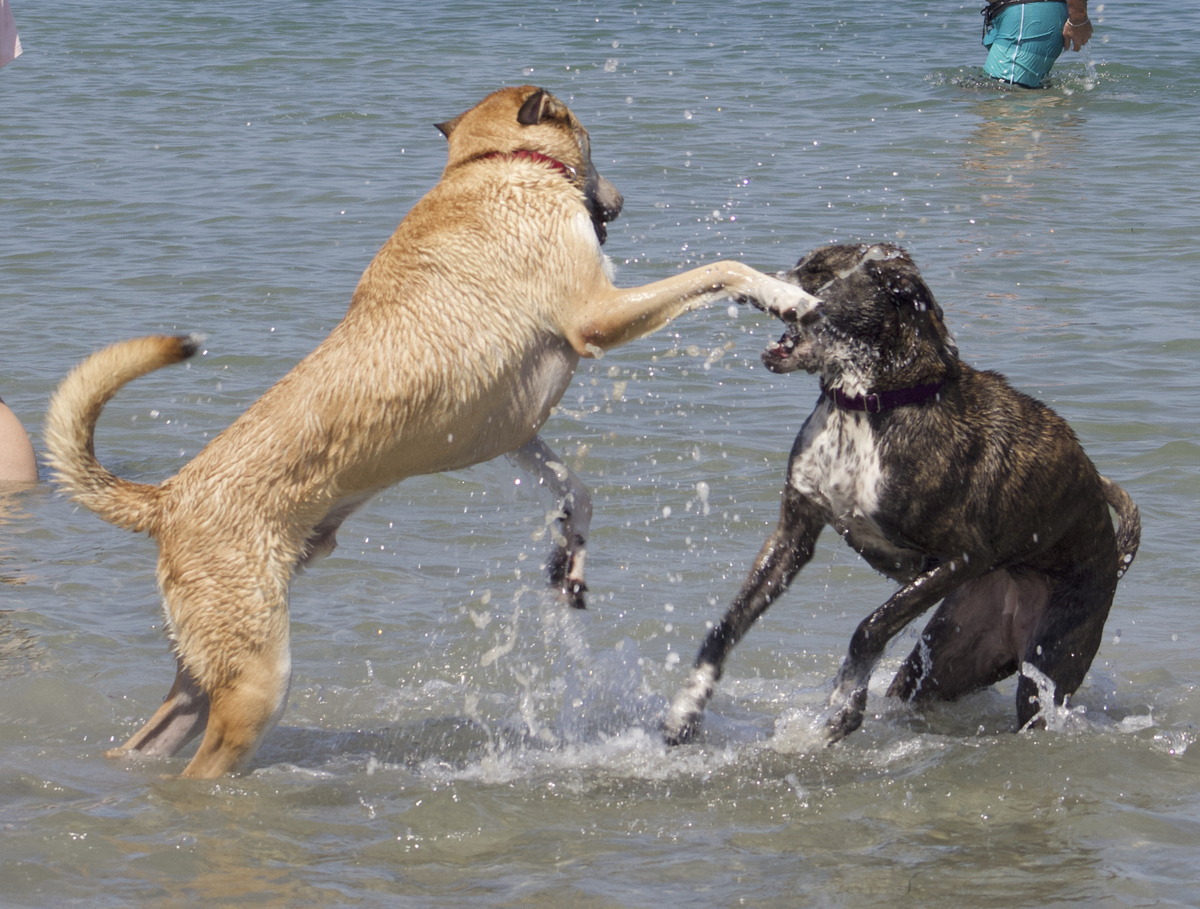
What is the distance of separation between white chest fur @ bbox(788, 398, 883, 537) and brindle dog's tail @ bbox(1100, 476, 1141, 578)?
811 millimetres

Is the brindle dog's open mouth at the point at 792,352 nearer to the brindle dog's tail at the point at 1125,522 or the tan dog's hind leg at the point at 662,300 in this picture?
the tan dog's hind leg at the point at 662,300

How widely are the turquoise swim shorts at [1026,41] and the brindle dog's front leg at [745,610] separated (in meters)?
12.3

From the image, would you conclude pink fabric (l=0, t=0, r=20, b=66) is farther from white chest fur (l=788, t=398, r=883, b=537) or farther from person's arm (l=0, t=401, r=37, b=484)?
white chest fur (l=788, t=398, r=883, b=537)

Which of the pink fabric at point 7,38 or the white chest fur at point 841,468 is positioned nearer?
the white chest fur at point 841,468

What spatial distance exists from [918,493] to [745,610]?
0.70 m

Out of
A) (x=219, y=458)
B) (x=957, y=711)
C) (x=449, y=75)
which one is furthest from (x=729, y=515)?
(x=449, y=75)

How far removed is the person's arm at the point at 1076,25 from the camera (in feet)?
48.4

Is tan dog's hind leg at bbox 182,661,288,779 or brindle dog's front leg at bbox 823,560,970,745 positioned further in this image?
brindle dog's front leg at bbox 823,560,970,745

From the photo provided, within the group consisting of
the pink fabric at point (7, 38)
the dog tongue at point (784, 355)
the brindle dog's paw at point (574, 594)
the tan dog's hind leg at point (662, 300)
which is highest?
the pink fabric at point (7, 38)

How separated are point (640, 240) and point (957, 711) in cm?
599

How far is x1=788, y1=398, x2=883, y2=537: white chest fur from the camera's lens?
4227 millimetres

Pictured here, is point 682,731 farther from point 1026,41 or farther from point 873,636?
point 1026,41

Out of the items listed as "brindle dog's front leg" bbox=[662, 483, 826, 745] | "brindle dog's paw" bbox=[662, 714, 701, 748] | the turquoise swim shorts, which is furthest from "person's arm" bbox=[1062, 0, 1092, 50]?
"brindle dog's paw" bbox=[662, 714, 701, 748]

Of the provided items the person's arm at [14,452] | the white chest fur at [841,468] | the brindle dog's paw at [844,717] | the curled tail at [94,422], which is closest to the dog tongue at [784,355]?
the white chest fur at [841,468]
